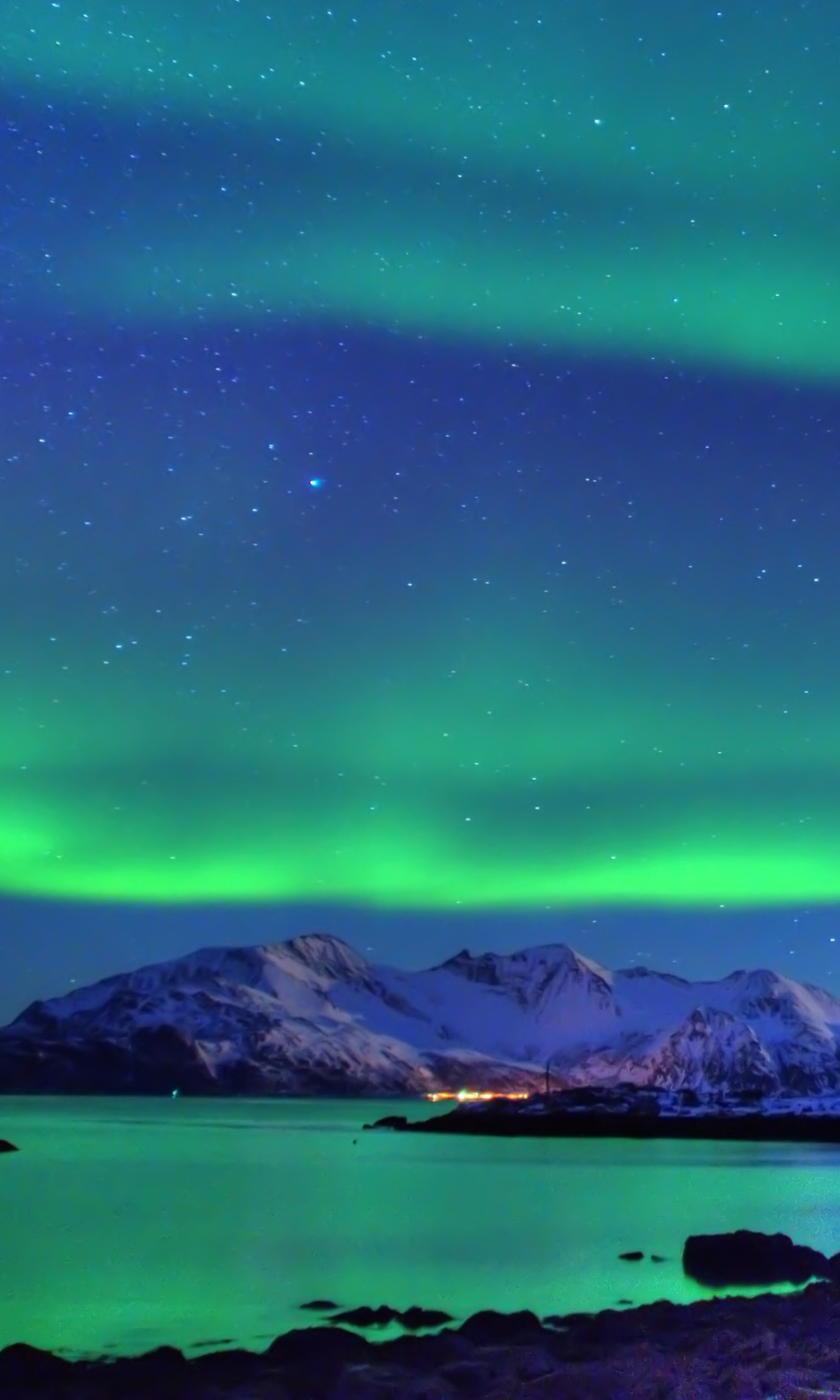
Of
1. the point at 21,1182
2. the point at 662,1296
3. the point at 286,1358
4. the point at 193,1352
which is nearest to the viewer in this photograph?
the point at 286,1358

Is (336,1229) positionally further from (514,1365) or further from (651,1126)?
(651,1126)

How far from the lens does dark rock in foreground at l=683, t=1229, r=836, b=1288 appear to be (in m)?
26.8

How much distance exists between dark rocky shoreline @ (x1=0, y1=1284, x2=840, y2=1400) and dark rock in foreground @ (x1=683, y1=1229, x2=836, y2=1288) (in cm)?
675

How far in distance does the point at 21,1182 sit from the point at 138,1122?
102 metres

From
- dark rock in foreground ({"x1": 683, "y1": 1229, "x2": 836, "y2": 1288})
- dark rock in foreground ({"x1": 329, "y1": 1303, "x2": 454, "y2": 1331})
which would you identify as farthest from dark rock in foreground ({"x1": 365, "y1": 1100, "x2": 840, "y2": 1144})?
dark rock in foreground ({"x1": 329, "y1": 1303, "x2": 454, "y2": 1331})

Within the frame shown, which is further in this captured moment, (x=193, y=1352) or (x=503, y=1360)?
(x=193, y=1352)

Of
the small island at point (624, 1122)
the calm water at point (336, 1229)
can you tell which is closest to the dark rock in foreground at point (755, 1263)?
the calm water at point (336, 1229)

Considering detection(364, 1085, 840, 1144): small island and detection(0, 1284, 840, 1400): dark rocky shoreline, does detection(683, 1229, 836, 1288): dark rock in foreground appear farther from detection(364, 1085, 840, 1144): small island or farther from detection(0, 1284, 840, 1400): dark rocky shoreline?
detection(364, 1085, 840, 1144): small island

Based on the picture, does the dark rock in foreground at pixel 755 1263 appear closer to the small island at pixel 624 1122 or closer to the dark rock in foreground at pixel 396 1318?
the dark rock in foreground at pixel 396 1318

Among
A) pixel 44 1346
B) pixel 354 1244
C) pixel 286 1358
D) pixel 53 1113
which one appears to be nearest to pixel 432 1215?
pixel 354 1244

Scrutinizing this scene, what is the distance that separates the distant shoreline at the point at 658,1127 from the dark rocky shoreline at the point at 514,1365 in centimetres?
11663

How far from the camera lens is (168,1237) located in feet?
133

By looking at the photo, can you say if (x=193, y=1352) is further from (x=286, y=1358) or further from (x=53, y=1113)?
(x=53, y=1113)

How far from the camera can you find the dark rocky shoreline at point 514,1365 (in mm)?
14266
